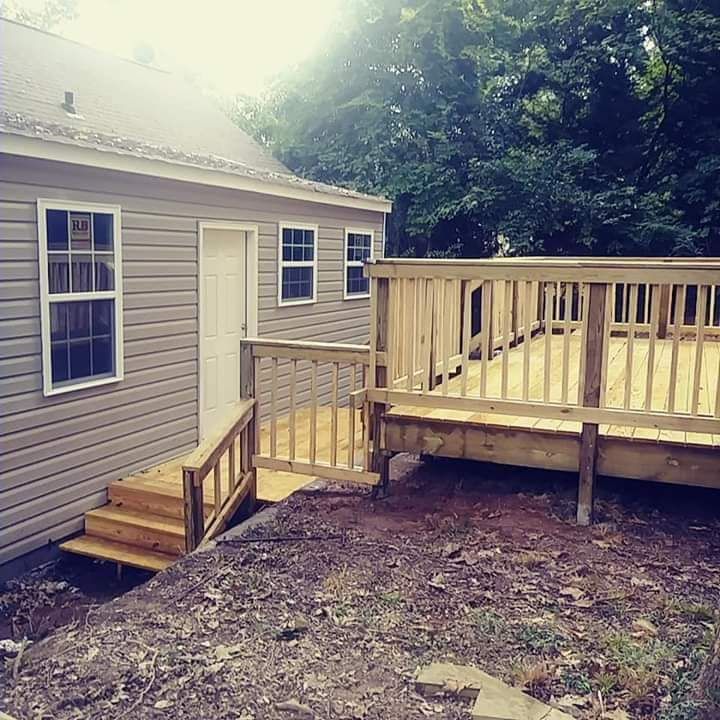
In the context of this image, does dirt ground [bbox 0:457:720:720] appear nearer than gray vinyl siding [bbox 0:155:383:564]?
Yes

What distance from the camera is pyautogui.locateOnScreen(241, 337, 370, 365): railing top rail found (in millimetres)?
4898

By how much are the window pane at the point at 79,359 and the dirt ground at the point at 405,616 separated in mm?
1749

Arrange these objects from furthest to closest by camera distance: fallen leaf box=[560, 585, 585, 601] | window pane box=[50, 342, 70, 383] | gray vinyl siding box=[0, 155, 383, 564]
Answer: window pane box=[50, 342, 70, 383] → gray vinyl siding box=[0, 155, 383, 564] → fallen leaf box=[560, 585, 585, 601]

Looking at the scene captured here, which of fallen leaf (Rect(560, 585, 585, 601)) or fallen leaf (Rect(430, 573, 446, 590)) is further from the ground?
fallen leaf (Rect(560, 585, 585, 601))

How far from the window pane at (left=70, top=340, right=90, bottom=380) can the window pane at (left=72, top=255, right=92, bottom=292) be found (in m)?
0.40

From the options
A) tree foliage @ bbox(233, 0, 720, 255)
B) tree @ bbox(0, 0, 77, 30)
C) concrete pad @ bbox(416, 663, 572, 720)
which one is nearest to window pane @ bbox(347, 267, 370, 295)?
tree foliage @ bbox(233, 0, 720, 255)

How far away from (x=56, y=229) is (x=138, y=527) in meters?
2.22

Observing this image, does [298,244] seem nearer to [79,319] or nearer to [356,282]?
[356,282]

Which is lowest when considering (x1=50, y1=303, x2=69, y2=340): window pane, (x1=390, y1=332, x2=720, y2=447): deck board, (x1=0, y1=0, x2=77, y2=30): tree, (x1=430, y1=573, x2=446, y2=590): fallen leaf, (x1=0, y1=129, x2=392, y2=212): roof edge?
(x1=430, y1=573, x2=446, y2=590): fallen leaf

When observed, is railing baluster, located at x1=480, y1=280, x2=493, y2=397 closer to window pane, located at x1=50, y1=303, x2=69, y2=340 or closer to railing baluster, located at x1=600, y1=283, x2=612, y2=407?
railing baluster, located at x1=600, y1=283, x2=612, y2=407

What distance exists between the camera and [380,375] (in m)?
4.87

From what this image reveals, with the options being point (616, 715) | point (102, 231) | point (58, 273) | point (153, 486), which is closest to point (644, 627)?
point (616, 715)

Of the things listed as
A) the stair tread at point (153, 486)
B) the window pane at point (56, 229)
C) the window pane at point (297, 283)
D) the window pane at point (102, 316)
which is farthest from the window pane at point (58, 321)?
the window pane at point (297, 283)

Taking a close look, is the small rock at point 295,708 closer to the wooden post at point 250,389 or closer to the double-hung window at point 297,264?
the wooden post at point 250,389
